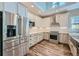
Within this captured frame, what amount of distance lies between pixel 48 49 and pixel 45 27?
65cm

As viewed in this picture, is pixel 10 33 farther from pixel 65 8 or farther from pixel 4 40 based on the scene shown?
pixel 65 8

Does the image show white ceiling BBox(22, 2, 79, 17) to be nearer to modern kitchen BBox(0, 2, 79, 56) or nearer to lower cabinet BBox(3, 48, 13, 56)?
modern kitchen BBox(0, 2, 79, 56)

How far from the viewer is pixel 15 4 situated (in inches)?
114

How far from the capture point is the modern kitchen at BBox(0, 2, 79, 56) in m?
3.02

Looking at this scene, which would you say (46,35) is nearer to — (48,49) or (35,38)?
(48,49)

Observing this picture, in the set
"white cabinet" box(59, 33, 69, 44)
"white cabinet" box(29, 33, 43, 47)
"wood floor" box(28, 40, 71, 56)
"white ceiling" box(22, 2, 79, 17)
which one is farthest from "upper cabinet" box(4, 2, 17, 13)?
"white cabinet" box(59, 33, 69, 44)

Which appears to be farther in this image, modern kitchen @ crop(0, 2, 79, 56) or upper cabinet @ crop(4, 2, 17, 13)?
modern kitchen @ crop(0, 2, 79, 56)

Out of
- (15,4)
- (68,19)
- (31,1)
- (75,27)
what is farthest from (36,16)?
(75,27)

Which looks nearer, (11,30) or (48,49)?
(11,30)

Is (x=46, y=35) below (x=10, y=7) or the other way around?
below

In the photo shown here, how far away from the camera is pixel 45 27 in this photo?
3.20 meters

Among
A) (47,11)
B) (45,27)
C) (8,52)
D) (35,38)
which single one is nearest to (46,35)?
(45,27)

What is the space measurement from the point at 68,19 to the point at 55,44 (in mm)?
823

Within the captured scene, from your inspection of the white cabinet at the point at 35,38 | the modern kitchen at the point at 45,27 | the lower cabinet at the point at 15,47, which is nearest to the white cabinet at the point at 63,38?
the modern kitchen at the point at 45,27
